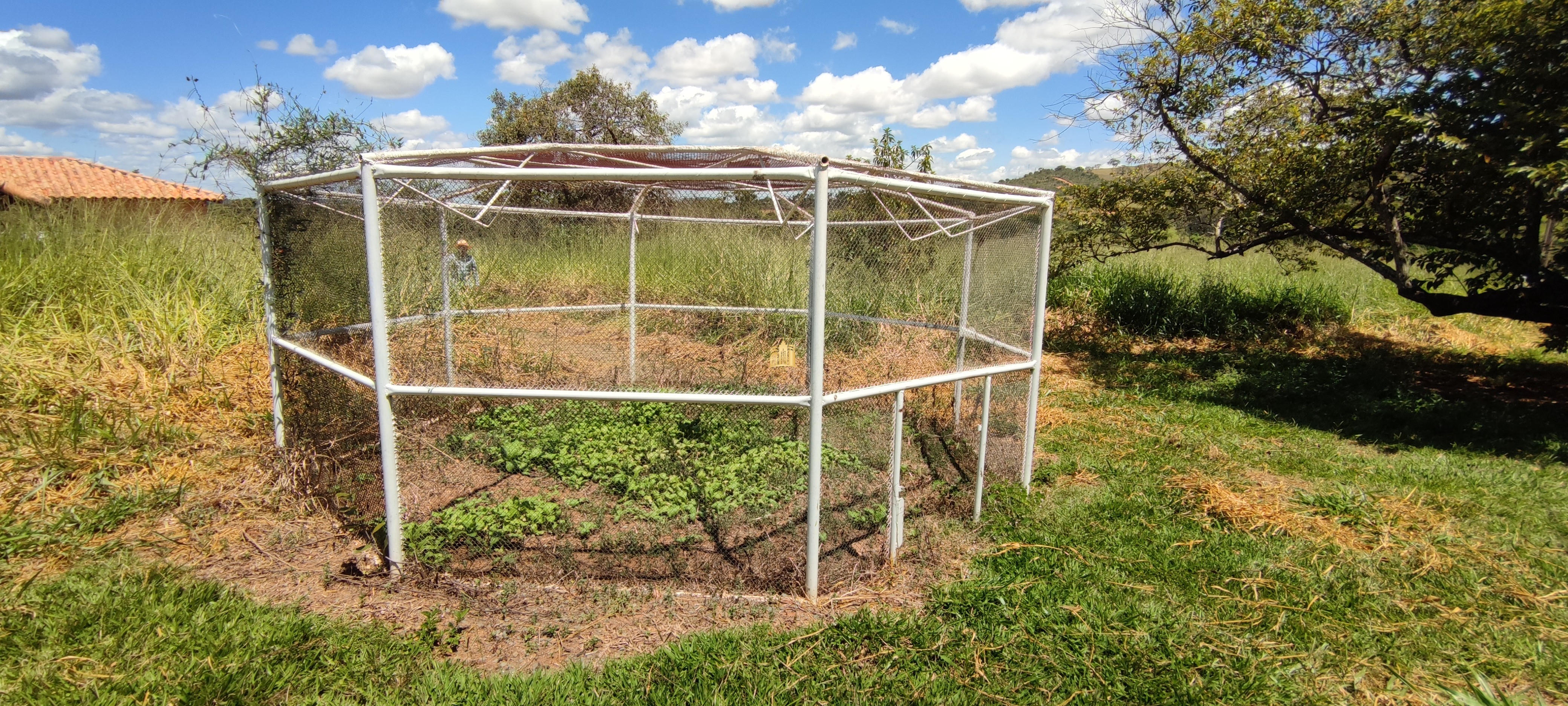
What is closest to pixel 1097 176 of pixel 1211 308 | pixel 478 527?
pixel 1211 308

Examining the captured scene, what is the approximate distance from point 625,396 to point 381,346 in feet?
4.09

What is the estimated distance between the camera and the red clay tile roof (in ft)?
63.9

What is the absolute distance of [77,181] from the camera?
2169cm

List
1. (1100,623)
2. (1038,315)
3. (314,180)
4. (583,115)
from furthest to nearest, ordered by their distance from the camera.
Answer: (583,115), (1038,315), (314,180), (1100,623)

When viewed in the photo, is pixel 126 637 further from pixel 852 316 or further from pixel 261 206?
pixel 852 316

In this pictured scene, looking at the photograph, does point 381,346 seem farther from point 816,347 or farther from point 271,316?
point 816,347

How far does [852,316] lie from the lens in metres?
5.38

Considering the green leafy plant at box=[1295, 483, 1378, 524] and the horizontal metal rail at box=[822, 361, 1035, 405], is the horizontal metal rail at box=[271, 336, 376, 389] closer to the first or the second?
the horizontal metal rail at box=[822, 361, 1035, 405]

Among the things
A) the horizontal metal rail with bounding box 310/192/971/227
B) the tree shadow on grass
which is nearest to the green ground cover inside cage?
the horizontal metal rail with bounding box 310/192/971/227

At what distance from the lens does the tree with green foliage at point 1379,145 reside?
5230 mm

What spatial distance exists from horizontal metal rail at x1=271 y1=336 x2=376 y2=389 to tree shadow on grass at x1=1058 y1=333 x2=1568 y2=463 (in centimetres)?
766

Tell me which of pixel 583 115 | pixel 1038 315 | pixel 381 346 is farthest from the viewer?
pixel 583 115

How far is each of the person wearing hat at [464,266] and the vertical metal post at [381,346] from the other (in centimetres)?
350

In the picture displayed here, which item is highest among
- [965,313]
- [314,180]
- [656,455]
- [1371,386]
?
[314,180]
